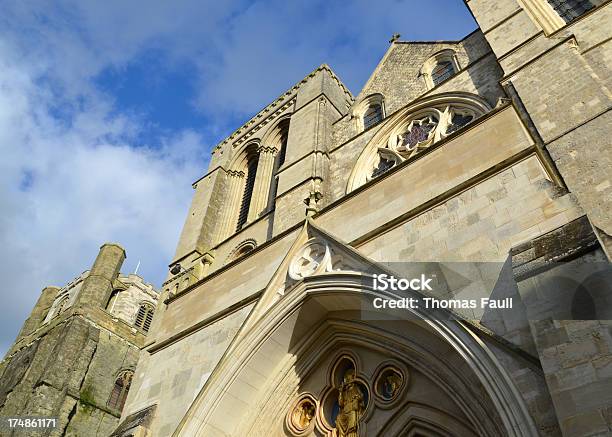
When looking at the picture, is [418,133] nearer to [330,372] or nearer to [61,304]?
[330,372]

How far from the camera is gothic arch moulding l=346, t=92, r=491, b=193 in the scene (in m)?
10.5

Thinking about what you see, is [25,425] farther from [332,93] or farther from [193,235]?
[332,93]

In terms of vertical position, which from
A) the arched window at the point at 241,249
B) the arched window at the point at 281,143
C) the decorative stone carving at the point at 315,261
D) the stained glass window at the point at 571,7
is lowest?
the decorative stone carving at the point at 315,261

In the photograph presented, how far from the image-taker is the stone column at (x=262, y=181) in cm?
1453

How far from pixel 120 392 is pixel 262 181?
14.6m

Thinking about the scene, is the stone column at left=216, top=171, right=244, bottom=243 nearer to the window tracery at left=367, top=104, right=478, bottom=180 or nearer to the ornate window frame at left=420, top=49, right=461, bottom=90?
the window tracery at left=367, top=104, right=478, bottom=180

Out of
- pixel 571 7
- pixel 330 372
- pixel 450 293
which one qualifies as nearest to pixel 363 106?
pixel 571 7

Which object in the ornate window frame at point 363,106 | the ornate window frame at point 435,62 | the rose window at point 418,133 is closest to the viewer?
the rose window at point 418,133

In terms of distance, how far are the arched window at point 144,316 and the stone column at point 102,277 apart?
483 cm

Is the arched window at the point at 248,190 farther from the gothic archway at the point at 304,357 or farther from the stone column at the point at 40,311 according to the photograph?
the stone column at the point at 40,311

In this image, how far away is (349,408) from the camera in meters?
5.86

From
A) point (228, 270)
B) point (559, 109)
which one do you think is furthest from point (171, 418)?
point (559, 109)

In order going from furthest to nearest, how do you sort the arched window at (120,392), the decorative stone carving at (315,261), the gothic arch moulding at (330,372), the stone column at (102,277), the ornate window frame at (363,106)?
the stone column at (102,277) → the arched window at (120,392) → the ornate window frame at (363,106) → the decorative stone carving at (315,261) → the gothic arch moulding at (330,372)

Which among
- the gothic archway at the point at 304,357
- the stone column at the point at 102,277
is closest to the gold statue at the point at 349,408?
the gothic archway at the point at 304,357
